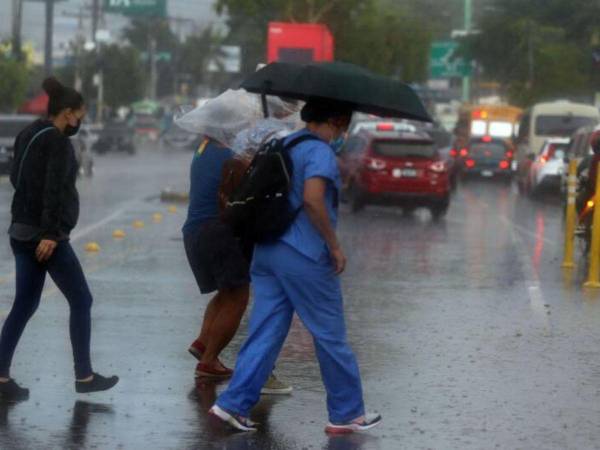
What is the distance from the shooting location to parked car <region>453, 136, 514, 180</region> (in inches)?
2028

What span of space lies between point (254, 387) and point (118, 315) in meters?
5.00

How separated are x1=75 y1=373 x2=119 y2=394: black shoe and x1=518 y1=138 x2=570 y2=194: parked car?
29567 millimetres

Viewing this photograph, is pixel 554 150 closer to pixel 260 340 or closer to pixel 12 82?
pixel 12 82

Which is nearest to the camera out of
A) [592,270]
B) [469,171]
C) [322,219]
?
[322,219]

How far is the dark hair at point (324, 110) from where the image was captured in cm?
834

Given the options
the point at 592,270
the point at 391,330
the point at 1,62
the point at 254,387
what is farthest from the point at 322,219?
the point at 1,62

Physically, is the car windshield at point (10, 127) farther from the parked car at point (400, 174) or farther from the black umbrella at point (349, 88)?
the black umbrella at point (349, 88)

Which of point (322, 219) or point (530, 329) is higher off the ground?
point (322, 219)

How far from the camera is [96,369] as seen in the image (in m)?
10.3

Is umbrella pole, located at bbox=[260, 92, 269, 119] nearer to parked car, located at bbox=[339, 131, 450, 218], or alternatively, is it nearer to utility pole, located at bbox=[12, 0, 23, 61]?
parked car, located at bbox=[339, 131, 450, 218]

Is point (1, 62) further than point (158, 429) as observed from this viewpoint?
Yes

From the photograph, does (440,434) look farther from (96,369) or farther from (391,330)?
(391,330)

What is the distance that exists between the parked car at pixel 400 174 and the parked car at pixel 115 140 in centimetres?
4514

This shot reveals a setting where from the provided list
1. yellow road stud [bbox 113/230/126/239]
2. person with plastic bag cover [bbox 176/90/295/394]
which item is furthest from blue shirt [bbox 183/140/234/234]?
yellow road stud [bbox 113/230/126/239]
